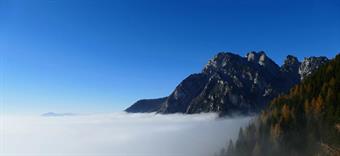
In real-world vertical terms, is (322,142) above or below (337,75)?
below

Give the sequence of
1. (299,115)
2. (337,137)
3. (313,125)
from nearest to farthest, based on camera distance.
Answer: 1. (337,137)
2. (313,125)
3. (299,115)

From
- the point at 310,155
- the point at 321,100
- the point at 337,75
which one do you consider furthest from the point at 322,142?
the point at 337,75

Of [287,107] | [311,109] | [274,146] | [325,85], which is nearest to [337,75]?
[325,85]

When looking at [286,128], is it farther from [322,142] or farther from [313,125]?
[322,142]

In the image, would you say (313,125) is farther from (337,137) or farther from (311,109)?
(337,137)

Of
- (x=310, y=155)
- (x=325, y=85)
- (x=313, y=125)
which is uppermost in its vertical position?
(x=325, y=85)

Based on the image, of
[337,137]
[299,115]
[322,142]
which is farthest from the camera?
[299,115]

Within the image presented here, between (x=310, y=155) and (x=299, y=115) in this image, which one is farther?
(x=299, y=115)

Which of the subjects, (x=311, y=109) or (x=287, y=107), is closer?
(x=311, y=109)

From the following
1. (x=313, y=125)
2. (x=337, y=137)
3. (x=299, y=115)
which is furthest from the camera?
(x=299, y=115)
